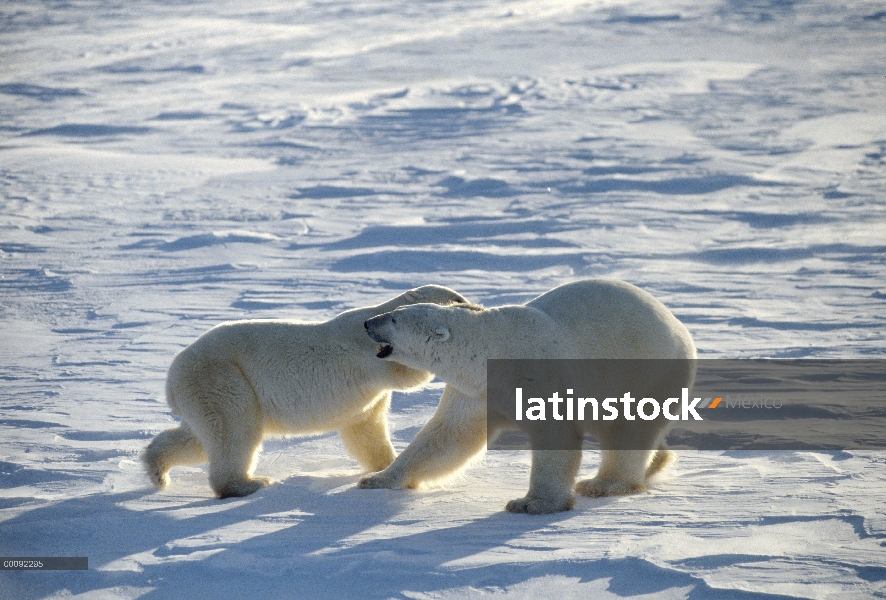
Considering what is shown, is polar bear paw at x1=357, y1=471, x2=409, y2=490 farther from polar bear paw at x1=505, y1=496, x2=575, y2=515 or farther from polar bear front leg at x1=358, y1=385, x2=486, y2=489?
polar bear paw at x1=505, y1=496, x2=575, y2=515

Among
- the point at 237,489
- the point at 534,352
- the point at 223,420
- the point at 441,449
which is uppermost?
the point at 534,352

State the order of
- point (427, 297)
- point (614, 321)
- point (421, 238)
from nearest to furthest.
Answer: point (614, 321), point (427, 297), point (421, 238)

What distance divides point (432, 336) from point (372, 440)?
91 cm

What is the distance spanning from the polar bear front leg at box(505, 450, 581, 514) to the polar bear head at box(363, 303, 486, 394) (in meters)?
0.49

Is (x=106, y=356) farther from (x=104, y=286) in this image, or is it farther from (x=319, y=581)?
(x=319, y=581)

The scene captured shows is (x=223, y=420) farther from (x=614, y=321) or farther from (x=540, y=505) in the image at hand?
(x=614, y=321)

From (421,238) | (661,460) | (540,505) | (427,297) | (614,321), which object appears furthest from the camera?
(421,238)

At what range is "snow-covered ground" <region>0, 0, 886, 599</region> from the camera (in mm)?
3859

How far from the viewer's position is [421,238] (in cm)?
1055

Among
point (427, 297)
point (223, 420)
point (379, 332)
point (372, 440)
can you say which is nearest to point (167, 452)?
point (223, 420)

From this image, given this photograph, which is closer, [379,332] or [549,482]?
[549,482]

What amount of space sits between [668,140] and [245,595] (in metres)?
11.9

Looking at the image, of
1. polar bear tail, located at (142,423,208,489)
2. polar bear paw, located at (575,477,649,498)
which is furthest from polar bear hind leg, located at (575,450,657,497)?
polar bear tail, located at (142,423,208,489)

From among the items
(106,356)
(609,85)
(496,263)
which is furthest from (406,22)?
(106,356)
